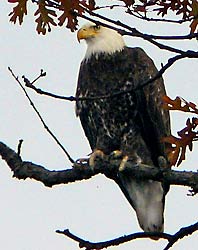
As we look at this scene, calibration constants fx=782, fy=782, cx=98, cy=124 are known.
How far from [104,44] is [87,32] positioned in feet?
0.65

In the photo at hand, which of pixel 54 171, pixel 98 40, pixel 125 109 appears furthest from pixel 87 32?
pixel 54 171

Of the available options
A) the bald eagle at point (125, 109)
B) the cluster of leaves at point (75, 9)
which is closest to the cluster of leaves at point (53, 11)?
the cluster of leaves at point (75, 9)

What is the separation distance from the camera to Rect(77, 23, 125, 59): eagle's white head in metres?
7.30

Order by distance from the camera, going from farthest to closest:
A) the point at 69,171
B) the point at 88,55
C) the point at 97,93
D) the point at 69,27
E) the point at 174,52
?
1. the point at 88,55
2. the point at 97,93
3. the point at 69,171
4. the point at 69,27
5. the point at 174,52

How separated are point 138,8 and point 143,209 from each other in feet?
12.4

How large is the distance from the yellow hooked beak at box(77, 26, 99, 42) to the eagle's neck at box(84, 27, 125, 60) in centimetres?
6

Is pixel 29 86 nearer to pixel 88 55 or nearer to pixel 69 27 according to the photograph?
pixel 69 27

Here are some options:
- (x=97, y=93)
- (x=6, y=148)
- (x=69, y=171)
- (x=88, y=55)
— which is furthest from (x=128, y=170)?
(x=88, y=55)

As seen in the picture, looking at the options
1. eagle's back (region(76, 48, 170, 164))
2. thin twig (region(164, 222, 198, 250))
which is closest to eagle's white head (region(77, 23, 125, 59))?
eagle's back (region(76, 48, 170, 164))

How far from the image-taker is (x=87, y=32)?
7.35 meters

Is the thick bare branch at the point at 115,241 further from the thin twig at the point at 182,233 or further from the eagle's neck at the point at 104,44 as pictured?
the eagle's neck at the point at 104,44

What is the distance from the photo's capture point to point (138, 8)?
3906 millimetres

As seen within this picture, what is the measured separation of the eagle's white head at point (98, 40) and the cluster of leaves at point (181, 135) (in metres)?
3.75

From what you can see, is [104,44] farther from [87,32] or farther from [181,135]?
[181,135]
